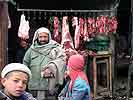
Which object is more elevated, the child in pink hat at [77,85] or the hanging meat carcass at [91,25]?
the hanging meat carcass at [91,25]

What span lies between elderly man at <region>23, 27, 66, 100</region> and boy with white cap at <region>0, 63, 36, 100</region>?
16.9 feet

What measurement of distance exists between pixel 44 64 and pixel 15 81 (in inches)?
212

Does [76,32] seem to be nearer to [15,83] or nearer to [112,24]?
[112,24]

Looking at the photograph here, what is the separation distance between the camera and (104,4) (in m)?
10.2

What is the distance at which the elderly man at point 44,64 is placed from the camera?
8.70m

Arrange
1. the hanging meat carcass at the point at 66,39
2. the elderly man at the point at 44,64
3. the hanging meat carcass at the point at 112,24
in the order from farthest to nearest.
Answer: the hanging meat carcass at the point at 112,24 → the hanging meat carcass at the point at 66,39 → the elderly man at the point at 44,64

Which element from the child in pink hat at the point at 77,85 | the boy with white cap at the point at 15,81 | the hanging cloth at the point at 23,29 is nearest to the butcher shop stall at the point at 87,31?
the hanging cloth at the point at 23,29

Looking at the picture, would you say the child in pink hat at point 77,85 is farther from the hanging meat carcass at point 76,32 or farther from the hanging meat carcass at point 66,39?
the hanging meat carcass at point 76,32

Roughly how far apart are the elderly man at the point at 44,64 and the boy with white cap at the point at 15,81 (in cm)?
514

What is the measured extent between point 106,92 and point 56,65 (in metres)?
2.07

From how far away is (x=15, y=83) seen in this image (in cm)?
341

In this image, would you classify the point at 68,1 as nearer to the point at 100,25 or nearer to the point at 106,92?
the point at 100,25

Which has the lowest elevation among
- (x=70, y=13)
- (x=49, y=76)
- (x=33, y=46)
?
(x=49, y=76)

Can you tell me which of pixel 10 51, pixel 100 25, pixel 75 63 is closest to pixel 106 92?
pixel 100 25
